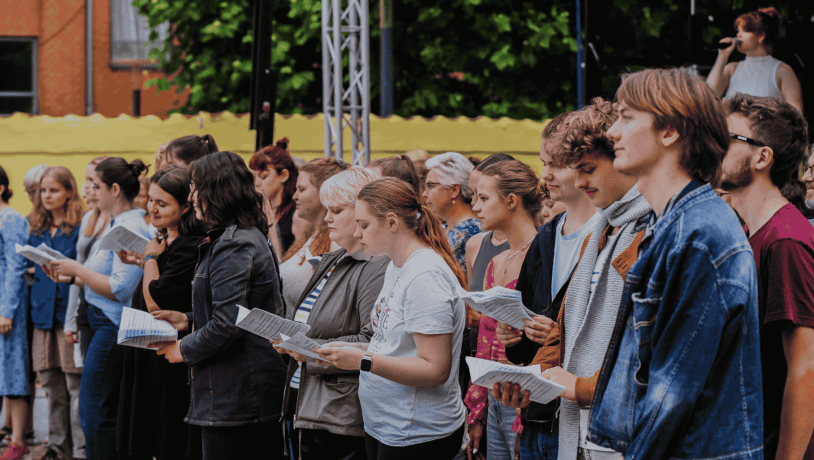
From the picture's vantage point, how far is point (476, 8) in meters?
14.1

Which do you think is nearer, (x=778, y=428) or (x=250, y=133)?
(x=778, y=428)

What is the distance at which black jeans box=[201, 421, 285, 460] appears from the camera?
325 centimetres

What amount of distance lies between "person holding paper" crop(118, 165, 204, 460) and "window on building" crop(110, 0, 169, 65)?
1578cm

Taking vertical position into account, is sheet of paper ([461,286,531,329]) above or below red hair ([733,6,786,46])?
below

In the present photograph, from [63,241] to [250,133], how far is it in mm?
4089

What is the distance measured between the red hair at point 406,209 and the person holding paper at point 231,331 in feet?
2.38

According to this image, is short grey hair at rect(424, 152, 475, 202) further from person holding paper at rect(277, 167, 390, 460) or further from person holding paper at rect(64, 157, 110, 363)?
person holding paper at rect(64, 157, 110, 363)

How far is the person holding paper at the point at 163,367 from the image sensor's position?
366cm

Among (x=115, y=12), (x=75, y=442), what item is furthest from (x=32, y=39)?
(x=75, y=442)

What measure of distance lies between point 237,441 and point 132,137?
7104 millimetres

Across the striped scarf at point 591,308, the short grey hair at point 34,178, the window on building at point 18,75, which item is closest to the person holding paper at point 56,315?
the short grey hair at point 34,178

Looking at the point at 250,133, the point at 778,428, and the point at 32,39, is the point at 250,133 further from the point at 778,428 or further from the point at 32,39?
the point at 32,39

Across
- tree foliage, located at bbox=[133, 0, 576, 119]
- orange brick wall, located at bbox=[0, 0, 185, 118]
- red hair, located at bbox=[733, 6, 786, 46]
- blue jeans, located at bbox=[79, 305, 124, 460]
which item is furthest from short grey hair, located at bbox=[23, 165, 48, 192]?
orange brick wall, located at bbox=[0, 0, 185, 118]

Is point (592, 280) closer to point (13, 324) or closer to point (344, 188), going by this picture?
point (344, 188)
